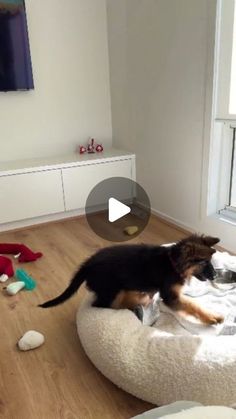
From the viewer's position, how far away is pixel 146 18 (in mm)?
2953

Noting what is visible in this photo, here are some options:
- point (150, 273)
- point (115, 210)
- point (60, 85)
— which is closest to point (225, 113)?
point (115, 210)

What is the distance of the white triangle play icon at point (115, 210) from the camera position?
10.1 ft

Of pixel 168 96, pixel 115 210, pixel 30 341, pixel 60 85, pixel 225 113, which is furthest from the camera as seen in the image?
pixel 60 85

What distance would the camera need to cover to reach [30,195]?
3094 mm

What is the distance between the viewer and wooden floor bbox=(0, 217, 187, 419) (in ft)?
4.34

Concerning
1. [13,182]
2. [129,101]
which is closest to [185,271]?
[13,182]

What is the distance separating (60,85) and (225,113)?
1.81 m

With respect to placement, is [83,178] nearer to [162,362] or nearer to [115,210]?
[115,210]

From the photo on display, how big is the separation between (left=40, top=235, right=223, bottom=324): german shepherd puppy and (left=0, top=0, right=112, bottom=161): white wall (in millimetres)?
2186

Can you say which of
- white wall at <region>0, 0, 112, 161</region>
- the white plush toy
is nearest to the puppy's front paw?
the white plush toy
